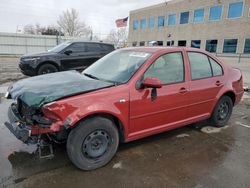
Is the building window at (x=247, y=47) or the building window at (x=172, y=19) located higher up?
the building window at (x=172, y=19)

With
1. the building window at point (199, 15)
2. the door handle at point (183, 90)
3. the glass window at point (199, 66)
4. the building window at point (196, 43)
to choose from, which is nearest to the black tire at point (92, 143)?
the door handle at point (183, 90)

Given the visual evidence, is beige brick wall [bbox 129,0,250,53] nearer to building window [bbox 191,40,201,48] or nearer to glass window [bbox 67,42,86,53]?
building window [bbox 191,40,201,48]

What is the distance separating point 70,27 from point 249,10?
146 ft

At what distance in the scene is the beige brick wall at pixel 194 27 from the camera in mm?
24844

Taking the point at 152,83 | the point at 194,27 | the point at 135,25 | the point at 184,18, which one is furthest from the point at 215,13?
the point at 152,83

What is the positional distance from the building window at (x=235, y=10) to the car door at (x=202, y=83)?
24.6 meters

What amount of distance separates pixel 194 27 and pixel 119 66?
29105 mm

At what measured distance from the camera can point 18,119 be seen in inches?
120

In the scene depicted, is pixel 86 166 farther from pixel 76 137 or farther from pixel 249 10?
pixel 249 10

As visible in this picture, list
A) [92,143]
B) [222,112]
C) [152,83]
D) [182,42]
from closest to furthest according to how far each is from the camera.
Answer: [92,143] → [152,83] → [222,112] → [182,42]

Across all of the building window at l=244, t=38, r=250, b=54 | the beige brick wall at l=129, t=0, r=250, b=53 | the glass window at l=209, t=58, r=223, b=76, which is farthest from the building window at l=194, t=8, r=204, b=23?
the glass window at l=209, t=58, r=223, b=76

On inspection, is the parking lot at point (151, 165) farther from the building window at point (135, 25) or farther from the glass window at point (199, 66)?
the building window at point (135, 25)

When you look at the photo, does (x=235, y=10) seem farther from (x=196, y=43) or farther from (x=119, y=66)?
(x=119, y=66)

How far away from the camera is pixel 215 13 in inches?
1072
